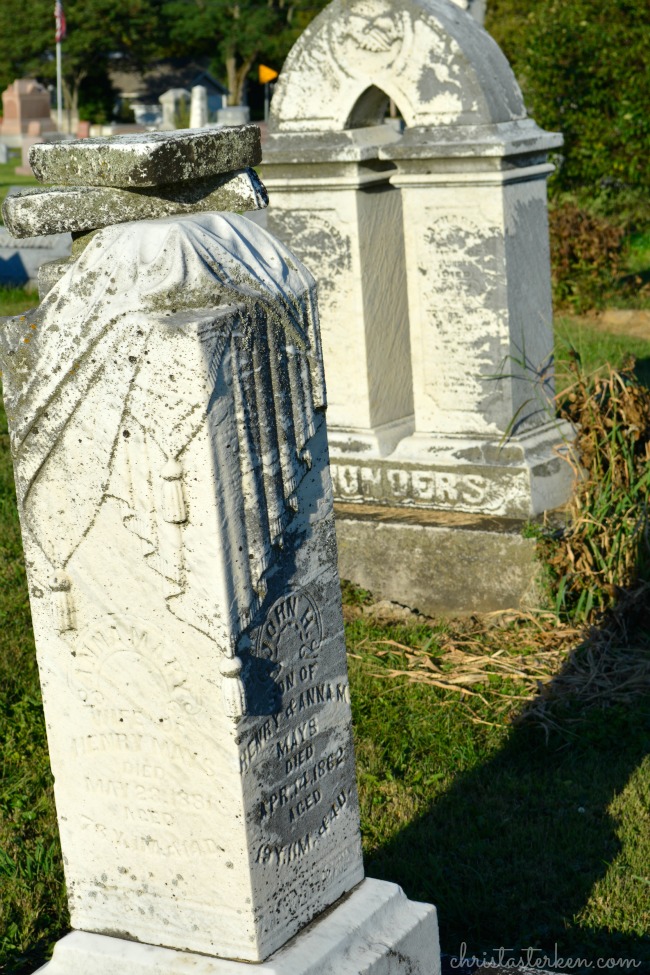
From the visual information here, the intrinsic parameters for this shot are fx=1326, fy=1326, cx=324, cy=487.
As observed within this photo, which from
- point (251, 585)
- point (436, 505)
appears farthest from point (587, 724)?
point (251, 585)

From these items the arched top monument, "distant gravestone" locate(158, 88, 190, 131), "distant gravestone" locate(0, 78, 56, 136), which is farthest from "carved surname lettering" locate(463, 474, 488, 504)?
"distant gravestone" locate(0, 78, 56, 136)

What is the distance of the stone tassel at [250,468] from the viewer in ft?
7.70

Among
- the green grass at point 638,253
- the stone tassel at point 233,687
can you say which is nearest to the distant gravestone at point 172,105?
the green grass at point 638,253

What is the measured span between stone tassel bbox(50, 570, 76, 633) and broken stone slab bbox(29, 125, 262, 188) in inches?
29.4

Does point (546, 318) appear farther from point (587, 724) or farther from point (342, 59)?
point (587, 724)

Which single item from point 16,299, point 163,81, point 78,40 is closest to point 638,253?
point 16,299

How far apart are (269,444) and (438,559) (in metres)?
3.13

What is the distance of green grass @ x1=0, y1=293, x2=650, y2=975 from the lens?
11.3 feet

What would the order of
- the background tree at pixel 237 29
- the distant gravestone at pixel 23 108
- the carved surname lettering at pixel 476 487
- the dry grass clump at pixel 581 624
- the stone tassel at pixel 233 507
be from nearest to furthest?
1. the stone tassel at pixel 233 507
2. the dry grass clump at pixel 581 624
3. the carved surname lettering at pixel 476 487
4. the distant gravestone at pixel 23 108
5. the background tree at pixel 237 29

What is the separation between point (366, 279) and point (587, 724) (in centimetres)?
225

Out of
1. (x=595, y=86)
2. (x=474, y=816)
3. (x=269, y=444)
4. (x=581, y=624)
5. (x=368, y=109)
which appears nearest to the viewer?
(x=269, y=444)

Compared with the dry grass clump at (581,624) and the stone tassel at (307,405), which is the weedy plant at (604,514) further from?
the stone tassel at (307,405)

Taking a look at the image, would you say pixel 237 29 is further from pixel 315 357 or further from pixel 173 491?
pixel 173 491

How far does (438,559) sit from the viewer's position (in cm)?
550
